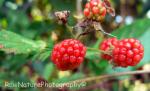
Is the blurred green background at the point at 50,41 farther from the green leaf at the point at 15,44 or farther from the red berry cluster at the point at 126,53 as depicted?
the red berry cluster at the point at 126,53

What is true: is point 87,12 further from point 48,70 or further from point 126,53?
point 48,70

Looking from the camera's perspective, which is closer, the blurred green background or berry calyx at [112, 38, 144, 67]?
berry calyx at [112, 38, 144, 67]

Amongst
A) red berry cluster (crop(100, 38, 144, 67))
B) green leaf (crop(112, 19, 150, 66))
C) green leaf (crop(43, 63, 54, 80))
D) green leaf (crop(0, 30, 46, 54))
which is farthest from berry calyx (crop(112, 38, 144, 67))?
green leaf (crop(43, 63, 54, 80))

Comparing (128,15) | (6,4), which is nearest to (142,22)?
(6,4)

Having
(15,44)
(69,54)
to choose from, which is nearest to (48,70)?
(15,44)

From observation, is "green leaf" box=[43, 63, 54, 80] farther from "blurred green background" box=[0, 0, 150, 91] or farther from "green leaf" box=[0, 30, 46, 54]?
"green leaf" box=[0, 30, 46, 54]

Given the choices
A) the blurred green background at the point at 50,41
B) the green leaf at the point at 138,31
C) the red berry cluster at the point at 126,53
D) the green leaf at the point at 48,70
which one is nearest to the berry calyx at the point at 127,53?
the red berry cluster at the point at 126,53
